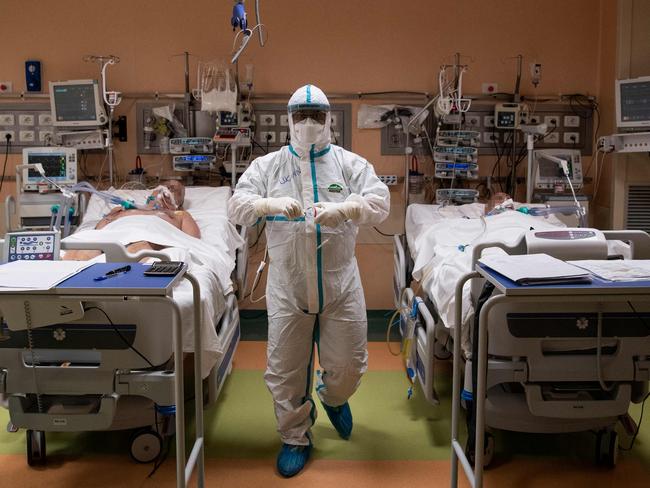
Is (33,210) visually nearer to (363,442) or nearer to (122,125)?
(122,125)

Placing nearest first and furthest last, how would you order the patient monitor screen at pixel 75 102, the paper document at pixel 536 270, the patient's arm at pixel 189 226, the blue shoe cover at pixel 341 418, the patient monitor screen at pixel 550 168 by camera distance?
the paper document at pixel 536 270 → the blue shoe cover at pixel 341 418 → the patient's arm at pixel 189 226 → the patient monitor screen at pixel 75 102 → the patient monitor screen at pixel 550 168

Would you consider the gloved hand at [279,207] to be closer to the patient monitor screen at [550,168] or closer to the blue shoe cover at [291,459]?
the blue shoe cover at [291,459]

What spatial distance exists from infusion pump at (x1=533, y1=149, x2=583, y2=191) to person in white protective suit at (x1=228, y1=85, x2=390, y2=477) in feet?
7.32

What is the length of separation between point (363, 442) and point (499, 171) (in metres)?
2.72

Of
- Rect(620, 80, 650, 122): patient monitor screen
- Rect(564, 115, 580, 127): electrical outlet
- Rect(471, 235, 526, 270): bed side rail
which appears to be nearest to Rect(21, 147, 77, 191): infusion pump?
Rect(471, 235, 526, 270): bed side rail

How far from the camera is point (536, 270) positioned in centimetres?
180

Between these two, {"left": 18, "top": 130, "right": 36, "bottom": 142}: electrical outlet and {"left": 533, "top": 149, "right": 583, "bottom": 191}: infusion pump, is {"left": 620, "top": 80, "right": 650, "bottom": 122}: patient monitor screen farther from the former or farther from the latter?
{"left": 18, "top": 130, "right": 36, "bottom": 142}: electrical outlet

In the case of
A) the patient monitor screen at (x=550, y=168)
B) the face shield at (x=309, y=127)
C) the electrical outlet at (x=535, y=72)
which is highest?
the electrical outlet at (x=535, y=72)

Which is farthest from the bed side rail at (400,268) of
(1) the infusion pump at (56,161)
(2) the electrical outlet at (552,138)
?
(1) the infusion pump at (56,161)

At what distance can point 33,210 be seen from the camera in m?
3.96

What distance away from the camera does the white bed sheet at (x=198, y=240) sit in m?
2.38

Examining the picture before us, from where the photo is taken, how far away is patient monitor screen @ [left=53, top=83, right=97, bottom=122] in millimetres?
4160

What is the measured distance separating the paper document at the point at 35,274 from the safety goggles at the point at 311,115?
1.03m

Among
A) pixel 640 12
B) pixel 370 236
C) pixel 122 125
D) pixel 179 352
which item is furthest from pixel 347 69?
pixel 179 352
